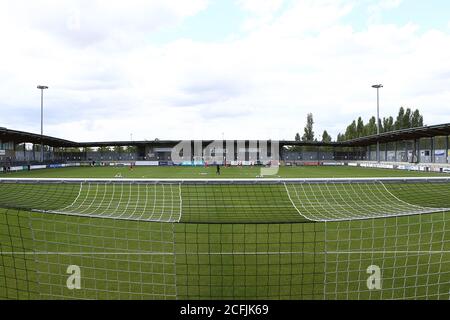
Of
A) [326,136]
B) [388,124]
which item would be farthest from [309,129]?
[388,124]

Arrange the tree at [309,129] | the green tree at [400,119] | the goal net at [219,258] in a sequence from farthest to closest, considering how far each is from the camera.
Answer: the tree at [309,129] < the green tree at [400,119] < the goal net at [219,258]

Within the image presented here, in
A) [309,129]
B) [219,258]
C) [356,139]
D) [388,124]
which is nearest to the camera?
[219,258]

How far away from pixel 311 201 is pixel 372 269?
32.3 ft

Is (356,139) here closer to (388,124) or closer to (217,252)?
(388,124)

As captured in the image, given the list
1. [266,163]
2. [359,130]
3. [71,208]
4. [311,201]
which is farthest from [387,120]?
[71,208]

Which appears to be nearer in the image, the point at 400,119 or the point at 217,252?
the point at 217,252

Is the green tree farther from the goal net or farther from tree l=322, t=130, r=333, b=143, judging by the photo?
the goal net

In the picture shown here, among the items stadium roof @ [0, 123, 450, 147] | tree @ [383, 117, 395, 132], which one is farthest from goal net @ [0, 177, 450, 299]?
tree @ [383, 117, 395, 132]

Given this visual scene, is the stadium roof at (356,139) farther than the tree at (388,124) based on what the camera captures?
No

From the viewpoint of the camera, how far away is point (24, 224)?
37.9 feet

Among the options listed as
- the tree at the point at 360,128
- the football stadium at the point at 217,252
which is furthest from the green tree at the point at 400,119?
the football stadium at the point at 217,252

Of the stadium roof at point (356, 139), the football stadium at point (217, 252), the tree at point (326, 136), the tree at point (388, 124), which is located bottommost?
the football stadium at point (217, 252)

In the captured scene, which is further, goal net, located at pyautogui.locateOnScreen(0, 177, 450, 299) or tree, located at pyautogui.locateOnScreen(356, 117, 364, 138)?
tree, located at pyautogui.locateOnScreen(356, 117, 364, 138)

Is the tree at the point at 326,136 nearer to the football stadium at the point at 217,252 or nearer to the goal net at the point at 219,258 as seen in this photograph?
the football stadium at the point at 217,252
